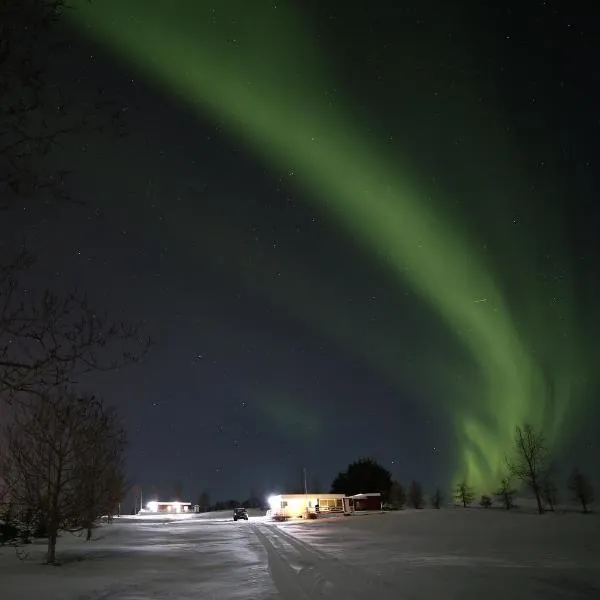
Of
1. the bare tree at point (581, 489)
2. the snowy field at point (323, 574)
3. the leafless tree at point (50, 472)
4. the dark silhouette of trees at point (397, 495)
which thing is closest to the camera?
the snowy field at point (323, 574)

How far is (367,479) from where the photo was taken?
112562mm

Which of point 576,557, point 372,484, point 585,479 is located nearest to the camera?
point 576,557

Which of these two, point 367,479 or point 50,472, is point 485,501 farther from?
point 50,472

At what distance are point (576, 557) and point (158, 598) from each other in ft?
45.6

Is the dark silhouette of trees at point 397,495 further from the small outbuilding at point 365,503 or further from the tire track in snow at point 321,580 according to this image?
the tire track in snow at point 321,580

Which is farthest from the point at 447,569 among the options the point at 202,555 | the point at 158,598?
the point at 202,555

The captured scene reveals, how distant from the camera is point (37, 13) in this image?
579 cm

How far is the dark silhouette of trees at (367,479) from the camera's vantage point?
369 feet

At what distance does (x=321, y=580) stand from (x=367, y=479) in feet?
337

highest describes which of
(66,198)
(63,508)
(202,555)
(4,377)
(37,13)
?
(37,13)

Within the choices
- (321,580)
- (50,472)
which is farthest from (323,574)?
(50,472)

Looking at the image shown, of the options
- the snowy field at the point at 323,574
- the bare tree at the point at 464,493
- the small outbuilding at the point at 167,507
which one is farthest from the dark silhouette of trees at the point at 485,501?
the snowy field at the point at 323,574

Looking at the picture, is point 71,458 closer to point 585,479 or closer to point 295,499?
point 295,499

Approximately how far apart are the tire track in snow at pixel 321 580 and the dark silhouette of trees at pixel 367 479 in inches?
3754
